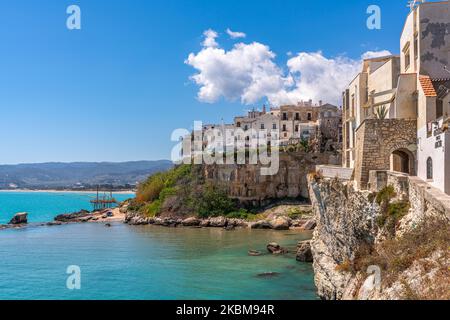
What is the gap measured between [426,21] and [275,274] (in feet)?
60.5

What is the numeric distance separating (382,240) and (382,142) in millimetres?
4842

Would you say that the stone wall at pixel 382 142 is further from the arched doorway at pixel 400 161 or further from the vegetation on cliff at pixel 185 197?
the vegetation on cliff at pixel 185 197

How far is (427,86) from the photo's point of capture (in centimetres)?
1781

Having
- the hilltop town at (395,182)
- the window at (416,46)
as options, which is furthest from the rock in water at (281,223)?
the window at (416,46)

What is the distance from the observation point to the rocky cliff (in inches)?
367

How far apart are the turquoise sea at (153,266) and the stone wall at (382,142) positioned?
9.48m

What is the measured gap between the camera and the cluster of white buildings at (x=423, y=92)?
14.6m

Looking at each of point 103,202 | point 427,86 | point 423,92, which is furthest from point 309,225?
point 103,202

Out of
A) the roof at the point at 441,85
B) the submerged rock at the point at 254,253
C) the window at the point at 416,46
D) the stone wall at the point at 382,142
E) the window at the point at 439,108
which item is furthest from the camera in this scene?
the submerged rock at the point at 254,253

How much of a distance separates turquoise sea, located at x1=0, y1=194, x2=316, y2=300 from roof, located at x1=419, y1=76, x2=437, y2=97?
12.6 m

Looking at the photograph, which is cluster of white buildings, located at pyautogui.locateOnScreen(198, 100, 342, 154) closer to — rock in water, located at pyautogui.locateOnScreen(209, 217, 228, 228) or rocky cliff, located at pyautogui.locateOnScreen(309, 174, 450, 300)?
rock in water, located at pyautogui.locateOnScreen(209, 217, 228, 228)

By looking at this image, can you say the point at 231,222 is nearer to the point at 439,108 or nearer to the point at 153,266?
the point at 153,266

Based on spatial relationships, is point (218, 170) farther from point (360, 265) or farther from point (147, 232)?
point (360, 265)

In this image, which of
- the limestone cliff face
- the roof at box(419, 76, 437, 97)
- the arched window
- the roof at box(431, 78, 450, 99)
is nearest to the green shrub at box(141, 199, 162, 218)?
the limestone cliff face
